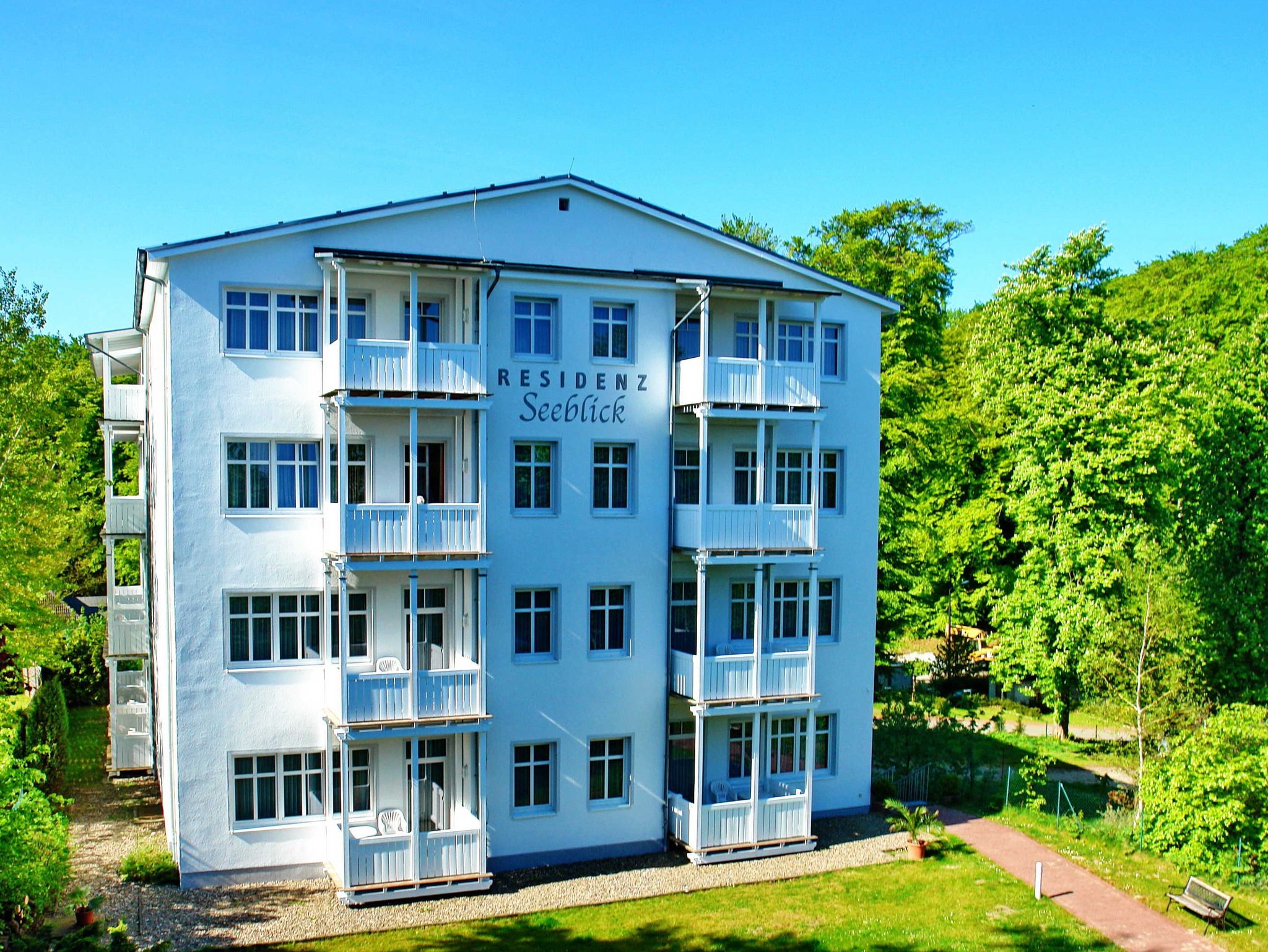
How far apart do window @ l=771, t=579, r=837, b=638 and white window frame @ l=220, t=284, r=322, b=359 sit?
35.1 ft

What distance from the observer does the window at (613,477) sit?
65.1ft

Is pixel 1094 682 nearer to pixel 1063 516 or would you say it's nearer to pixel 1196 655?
pixel 1196 655

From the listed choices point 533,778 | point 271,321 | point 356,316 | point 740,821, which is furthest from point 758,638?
point 271,321

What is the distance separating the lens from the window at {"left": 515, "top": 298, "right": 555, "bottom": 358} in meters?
19.3

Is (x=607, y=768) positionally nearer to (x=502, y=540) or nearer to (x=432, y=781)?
(x=432, y=781)

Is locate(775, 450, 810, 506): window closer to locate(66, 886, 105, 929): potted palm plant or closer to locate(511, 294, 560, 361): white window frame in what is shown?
locate(511, 294, 560, 361): white window frame

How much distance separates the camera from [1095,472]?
2738 centimetres

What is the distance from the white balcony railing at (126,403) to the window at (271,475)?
972cm

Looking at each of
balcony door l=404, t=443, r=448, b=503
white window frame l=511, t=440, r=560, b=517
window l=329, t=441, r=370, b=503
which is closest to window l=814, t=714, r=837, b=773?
white window frame l=511, t=440, r=560, b=517

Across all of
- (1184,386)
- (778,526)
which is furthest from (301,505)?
(1184,386)

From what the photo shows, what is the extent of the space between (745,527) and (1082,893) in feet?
29.5

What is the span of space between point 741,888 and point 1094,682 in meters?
10.7

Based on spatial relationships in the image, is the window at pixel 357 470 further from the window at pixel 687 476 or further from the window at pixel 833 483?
the window at pixel 833 483

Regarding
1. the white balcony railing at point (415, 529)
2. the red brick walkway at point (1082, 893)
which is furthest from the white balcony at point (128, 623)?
the red brick walkway at point (1082, 893)
